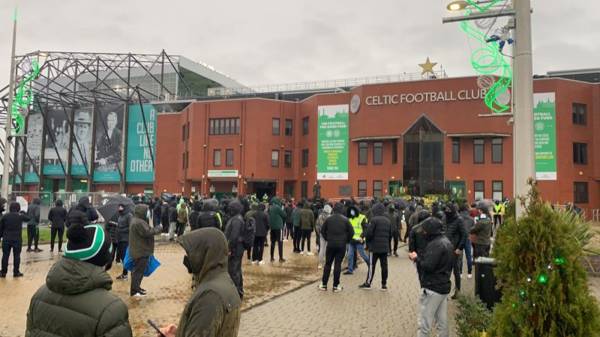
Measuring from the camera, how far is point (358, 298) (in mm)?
9102

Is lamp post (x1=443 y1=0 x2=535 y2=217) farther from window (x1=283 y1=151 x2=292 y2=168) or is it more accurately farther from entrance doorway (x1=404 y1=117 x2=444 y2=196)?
window (x1=283 y1=151 x2=292 y2=168)

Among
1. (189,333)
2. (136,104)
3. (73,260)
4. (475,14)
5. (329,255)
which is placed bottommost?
(329,255)

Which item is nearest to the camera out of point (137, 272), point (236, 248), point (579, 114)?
point (236, 248)

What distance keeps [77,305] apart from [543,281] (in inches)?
123

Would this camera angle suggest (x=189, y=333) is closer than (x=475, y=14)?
Yes

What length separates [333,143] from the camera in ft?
136

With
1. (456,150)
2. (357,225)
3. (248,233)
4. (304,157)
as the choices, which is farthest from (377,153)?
(248,233)

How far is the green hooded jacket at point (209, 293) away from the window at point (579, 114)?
39864 mm

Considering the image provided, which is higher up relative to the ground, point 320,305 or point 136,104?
point 136,104

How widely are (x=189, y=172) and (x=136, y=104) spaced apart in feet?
51.6

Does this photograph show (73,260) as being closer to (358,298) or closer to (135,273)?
→ (135,273)

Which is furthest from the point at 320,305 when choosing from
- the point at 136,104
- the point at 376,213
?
the point at 136,104

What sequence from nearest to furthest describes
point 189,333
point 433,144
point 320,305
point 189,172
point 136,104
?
point 189,333, point 320,305, point 433,144, point 189,172, point 136,104

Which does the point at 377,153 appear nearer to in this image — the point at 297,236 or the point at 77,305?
the point at 297,236
